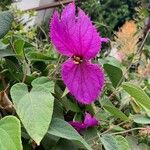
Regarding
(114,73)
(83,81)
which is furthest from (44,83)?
(114,73)

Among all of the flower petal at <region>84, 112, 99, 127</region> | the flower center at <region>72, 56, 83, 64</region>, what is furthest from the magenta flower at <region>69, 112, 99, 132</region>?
the flower center at <region>72, 56, 83, 64</region>

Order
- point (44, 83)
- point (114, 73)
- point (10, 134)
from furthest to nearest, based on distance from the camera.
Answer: point (114, 73) < point (44, 83) < point (10, 134)

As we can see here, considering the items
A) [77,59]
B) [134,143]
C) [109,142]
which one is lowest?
[134,143]

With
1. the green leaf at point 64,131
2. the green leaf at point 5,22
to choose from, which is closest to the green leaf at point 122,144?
the green leaf at point 64,131

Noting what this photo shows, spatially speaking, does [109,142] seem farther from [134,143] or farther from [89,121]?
[134,143]

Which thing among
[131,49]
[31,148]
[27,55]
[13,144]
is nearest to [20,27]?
[131,49]
